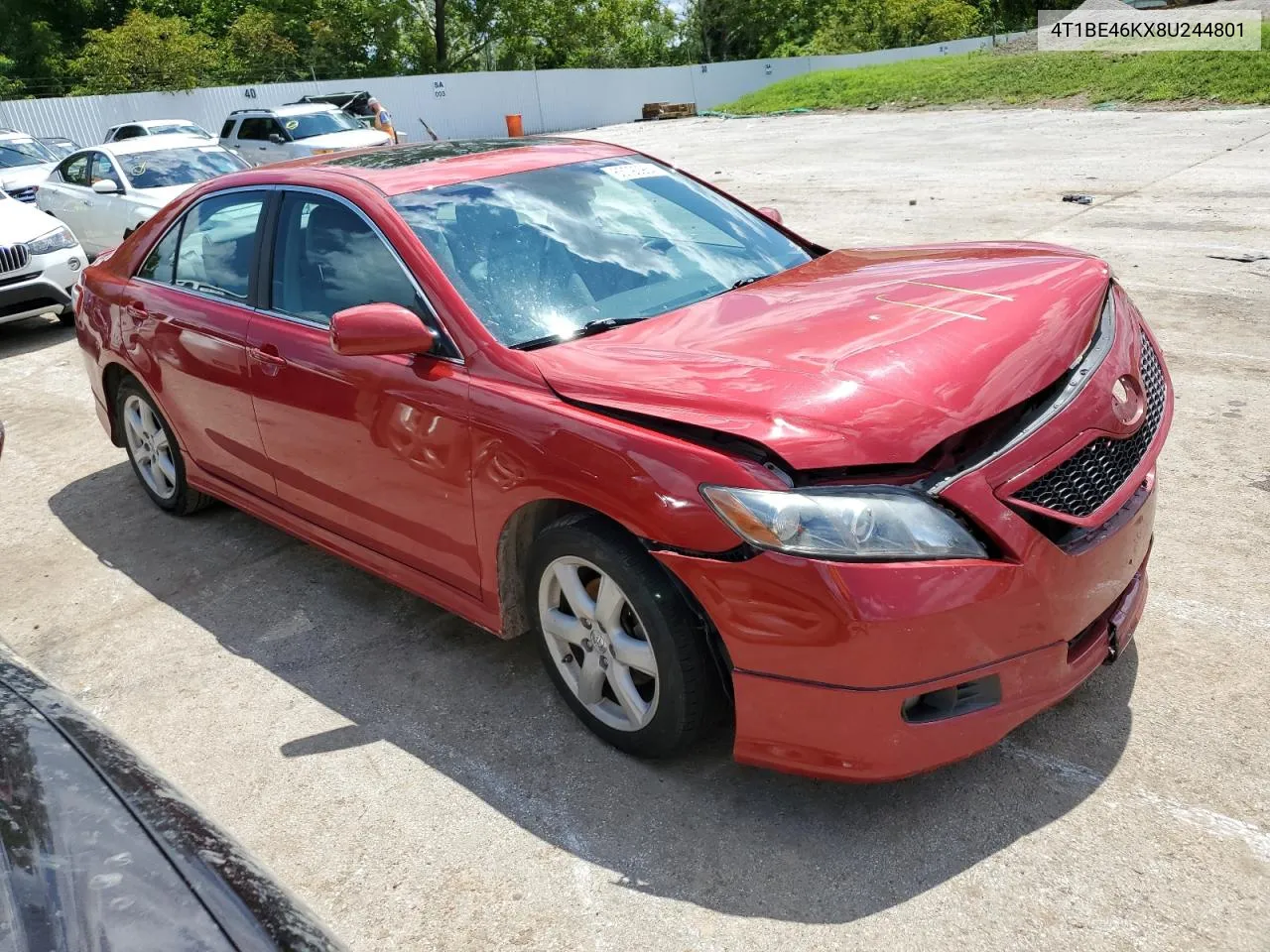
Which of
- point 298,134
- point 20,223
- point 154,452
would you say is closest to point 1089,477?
point 154,452

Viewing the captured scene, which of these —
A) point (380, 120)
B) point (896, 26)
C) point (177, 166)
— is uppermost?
point (896, 26)

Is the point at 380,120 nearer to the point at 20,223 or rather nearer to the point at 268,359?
the point at 20,223

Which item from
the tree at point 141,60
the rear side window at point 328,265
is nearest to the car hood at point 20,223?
the rear side window at point 328,265

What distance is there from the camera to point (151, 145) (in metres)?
11.7

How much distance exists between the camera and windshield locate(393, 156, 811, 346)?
3.41m

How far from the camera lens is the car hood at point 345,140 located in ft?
62.3

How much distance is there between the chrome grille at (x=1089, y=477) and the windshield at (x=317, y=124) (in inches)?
753

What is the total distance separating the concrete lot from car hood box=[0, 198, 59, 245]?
4669 millimetres

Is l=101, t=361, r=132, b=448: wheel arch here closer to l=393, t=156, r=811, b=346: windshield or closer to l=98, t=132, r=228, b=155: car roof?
l=393, t=156, r=811, b=346: windshield

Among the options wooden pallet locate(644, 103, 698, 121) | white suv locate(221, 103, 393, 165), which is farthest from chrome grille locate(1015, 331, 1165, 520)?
wooden pallet locate(644, 103, 698, 121)

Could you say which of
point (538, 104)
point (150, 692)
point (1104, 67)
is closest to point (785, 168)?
point (1104, 67)

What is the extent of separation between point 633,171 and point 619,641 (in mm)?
2057

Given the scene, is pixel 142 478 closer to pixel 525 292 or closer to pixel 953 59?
pixel 525 292

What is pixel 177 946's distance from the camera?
1.54 metres
